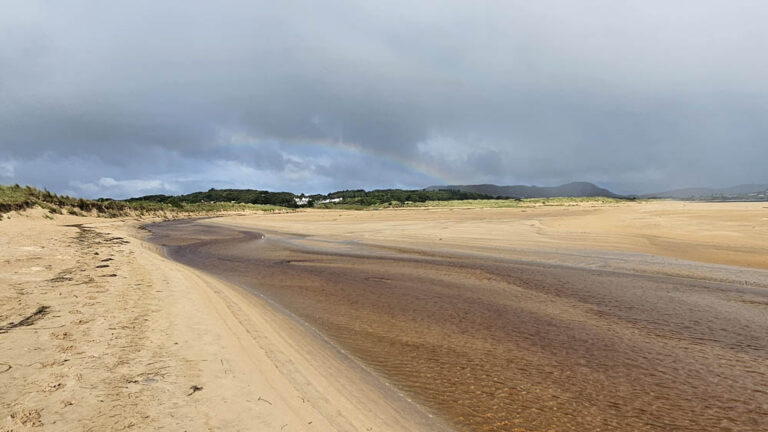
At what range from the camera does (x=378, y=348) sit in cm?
646

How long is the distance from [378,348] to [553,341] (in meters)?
3.26

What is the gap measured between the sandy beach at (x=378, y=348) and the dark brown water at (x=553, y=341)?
1.5 inches

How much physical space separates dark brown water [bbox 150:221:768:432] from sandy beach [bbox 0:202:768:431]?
1.5 inches

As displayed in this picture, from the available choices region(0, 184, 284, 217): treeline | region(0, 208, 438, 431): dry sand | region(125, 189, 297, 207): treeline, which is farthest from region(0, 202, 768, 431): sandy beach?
region(125, 189, 297, 207): treeline

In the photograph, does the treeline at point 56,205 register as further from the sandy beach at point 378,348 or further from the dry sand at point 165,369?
the dry sand at point 165,369

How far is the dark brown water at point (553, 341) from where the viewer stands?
4.46 meters

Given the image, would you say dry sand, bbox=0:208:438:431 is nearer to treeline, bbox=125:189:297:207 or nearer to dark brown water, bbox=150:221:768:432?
dark brown water, bbox=150:221:768:432

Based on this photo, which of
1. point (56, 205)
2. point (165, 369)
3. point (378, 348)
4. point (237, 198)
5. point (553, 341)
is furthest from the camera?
point (237, 198)

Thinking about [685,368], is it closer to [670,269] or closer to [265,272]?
[670,269]

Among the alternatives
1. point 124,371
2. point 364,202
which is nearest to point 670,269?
point 124,371

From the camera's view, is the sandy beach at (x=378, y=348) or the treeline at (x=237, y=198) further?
the treeline at (x=237, y=198)

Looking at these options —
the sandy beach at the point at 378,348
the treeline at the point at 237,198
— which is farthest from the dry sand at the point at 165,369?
the treeline at the point at 237,198

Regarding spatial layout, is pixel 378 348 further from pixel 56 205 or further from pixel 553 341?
pixel 56 205

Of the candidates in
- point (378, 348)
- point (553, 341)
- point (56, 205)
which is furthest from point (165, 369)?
point (56, 205)
